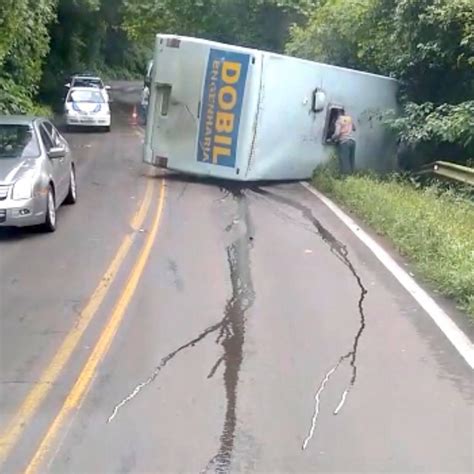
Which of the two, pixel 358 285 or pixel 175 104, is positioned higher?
pixel 175 104

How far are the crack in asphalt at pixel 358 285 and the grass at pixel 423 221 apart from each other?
0.68 meters

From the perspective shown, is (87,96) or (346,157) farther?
(87,96)

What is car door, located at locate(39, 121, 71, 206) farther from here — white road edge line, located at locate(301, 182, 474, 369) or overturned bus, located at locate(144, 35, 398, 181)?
overturned bus, located at locate(144, 35, 398, 181)

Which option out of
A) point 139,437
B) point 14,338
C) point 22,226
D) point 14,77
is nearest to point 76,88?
point 14,77

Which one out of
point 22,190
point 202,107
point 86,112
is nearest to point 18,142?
point 22,190

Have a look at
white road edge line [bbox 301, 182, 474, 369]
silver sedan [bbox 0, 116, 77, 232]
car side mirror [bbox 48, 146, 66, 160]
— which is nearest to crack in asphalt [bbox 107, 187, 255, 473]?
white road edge line [bbox 301, 182, 474, 369]

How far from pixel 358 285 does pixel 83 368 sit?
12.3 feet

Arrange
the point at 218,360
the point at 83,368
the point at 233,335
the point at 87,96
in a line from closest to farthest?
the point at 83,368, the point at 218,360, the point at 233,335, the point at 87,96

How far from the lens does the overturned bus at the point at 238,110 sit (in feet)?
58.5

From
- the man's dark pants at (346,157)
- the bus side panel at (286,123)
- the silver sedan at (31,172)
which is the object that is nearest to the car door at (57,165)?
the silver sedan at (31,172)

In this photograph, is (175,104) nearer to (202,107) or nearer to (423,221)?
(202,107)

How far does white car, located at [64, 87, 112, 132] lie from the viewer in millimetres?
32875

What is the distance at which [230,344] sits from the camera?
762cm

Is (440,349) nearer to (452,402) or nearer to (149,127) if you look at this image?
(452,402)
